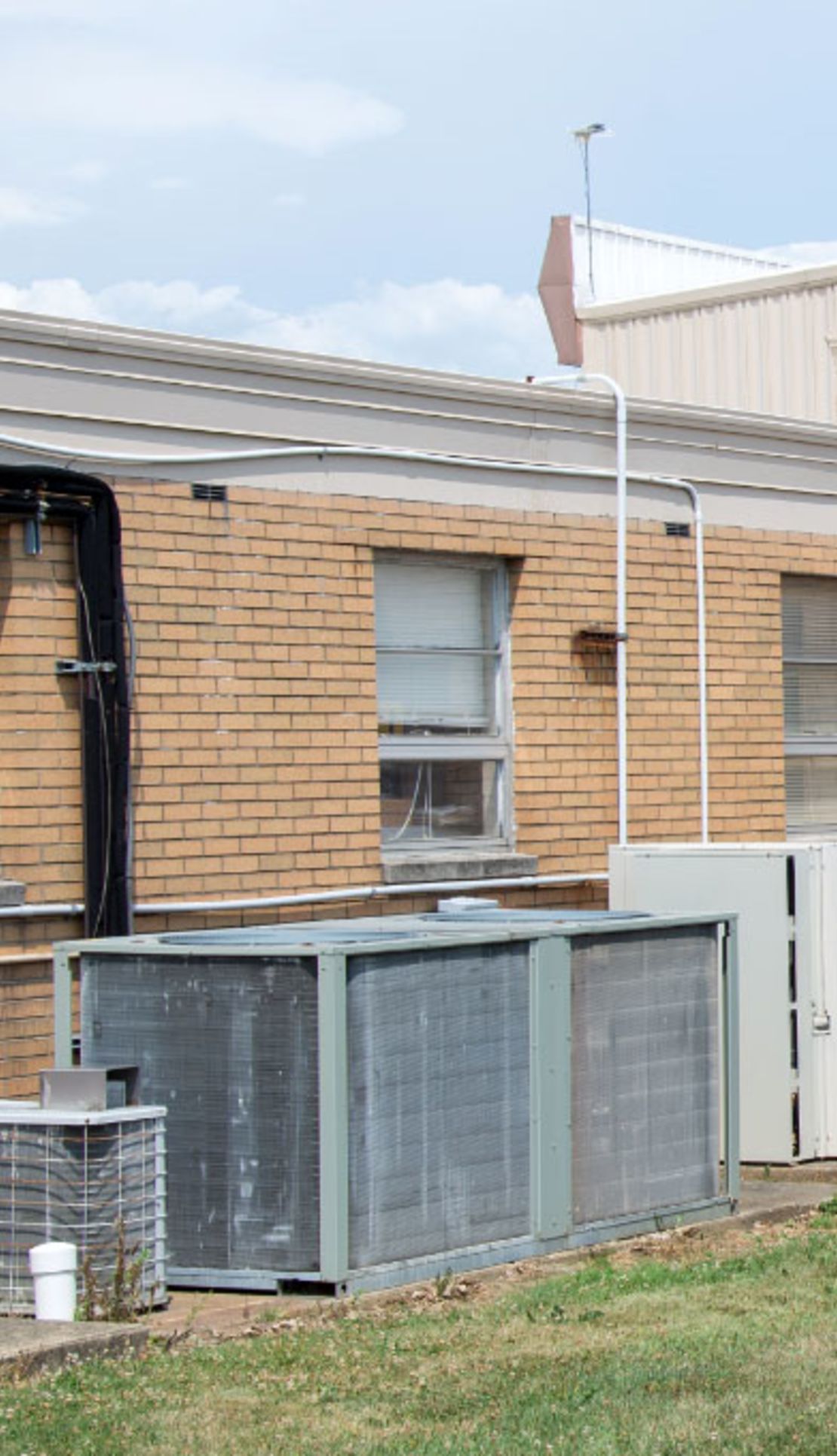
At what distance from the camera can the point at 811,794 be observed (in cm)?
1519

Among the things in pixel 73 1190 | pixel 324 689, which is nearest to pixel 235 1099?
pixel 73 1190

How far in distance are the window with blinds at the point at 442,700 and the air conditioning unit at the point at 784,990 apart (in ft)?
4.87

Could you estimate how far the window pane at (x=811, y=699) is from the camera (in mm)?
14984

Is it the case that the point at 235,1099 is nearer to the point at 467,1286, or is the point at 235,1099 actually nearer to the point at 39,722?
the point at 467,1286

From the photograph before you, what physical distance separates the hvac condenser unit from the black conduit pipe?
1.20 metres

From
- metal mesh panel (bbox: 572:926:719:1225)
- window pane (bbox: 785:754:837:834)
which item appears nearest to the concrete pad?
metal mesh panel (bbox: 572:926:719:1225)

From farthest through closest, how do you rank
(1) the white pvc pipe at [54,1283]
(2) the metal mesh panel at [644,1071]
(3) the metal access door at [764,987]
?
(3) the metal access door at [764,987] → (2) the metal mesh panel at [644,1071] → (1) the white pvc pipe at [54,1283]

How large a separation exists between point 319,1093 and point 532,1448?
2.56m

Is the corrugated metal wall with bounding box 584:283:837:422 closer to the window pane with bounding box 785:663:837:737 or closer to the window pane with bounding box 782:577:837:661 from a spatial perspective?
the window pane with bounding box 782:577:837:661

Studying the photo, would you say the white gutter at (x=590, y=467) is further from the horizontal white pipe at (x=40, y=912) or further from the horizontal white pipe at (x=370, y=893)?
the horizontal white pipe at (x=40, y=912)

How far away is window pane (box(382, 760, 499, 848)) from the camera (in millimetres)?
12805

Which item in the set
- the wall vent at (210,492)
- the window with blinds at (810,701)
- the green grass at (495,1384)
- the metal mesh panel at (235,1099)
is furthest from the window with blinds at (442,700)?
the green grass at (495,1384)

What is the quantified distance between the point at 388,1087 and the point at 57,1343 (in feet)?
6.46

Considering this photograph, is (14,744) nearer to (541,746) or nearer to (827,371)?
(541,746)
